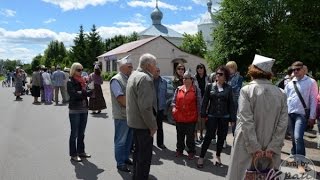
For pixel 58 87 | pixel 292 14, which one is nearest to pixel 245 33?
pixel 292 14

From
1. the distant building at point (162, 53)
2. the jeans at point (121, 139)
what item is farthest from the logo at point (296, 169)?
the distant building at point (162, 53)

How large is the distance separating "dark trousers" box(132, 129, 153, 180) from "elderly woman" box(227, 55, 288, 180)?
1536 millimetres

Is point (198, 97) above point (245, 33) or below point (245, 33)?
below

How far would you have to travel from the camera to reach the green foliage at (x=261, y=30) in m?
35.0

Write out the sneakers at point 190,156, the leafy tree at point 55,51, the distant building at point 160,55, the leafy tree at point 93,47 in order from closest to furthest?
the sneakers at point 190,156 → the distant building at point 160,55 → the leafy tree at point 93,47 → the leafy tree at point 55,51

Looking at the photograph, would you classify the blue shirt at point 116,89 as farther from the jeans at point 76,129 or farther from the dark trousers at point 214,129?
the dark trousers at point 214,129

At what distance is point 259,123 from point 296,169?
57.5 inches

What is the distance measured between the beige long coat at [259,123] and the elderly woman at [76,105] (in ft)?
13.0

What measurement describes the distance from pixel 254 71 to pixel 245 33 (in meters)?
37.4

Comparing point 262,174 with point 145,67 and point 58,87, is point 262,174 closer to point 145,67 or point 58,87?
point 145,67

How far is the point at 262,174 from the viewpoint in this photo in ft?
14.9

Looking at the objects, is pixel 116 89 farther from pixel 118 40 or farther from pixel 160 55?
pixel 118 40

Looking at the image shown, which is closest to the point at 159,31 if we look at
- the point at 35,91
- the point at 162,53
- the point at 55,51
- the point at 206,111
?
the point at 162,53

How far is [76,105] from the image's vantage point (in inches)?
307
